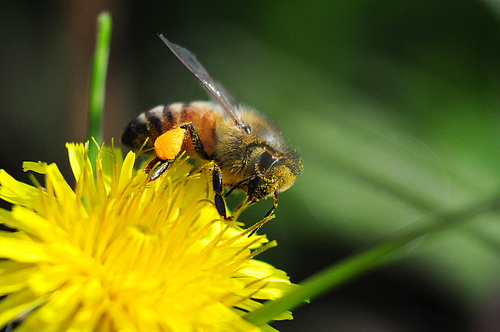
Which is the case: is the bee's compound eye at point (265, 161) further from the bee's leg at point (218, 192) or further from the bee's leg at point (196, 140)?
the bee's leg at point (196, 140)

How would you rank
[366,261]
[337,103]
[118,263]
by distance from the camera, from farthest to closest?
1. [337,103]
2. [118,263]
3. [366,261]

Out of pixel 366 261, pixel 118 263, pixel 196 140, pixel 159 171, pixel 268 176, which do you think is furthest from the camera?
pixel 196 140

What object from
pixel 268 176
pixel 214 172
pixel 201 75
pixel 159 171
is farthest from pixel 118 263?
pixel 201 75

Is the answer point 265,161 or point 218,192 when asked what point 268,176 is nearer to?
point 265,161

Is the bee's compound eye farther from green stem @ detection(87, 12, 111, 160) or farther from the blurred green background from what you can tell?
the blurred green background

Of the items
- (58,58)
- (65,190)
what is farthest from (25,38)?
(65,190)

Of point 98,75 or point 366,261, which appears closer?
point 366,261

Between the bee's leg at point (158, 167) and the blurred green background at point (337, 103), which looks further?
the blurred green background at point (337, 103)

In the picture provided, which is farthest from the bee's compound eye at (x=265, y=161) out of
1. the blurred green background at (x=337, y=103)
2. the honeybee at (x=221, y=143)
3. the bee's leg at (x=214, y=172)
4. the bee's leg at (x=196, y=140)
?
the blurred green background at (x=337, y=103)
